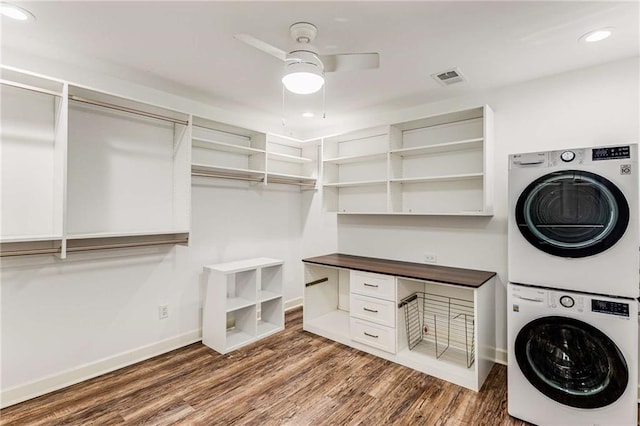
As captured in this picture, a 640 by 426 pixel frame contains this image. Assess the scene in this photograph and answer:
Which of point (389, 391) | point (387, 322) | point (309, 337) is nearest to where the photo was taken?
point (389, 391)

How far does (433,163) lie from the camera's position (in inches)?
128

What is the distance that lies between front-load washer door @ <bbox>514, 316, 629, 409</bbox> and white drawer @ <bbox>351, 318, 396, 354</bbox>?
3.43 feet

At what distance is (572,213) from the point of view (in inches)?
78.9

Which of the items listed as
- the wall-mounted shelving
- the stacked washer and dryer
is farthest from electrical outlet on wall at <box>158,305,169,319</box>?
the stacked washer and dryer

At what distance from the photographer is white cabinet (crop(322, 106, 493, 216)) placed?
2898 millimetres

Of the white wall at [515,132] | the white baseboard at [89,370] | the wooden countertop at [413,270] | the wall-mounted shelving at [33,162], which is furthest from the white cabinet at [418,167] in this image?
the wall-mounted shelving at [33,162]

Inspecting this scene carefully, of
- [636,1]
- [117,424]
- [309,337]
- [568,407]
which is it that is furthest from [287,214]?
[636,1]

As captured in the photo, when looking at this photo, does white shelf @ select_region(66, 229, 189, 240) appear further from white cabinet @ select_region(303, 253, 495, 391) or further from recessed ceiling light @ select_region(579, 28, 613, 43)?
recessed ceiling light @ select_region(579, 28, 613, 43)

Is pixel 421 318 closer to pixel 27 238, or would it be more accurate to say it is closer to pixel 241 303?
pixel 241 303

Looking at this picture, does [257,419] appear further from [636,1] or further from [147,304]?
[636,1]

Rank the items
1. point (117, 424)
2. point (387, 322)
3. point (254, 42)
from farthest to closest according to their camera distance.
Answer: point (387, 322), point (117, 424), point (254, 42)

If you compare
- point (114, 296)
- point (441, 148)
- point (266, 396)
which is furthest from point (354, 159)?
point (114, 296)

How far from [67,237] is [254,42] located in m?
1.90

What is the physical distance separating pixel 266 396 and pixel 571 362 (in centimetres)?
207
